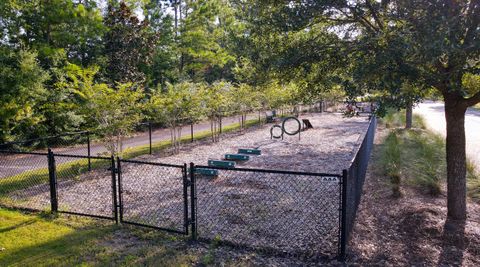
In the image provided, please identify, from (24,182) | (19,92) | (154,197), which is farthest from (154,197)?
(19,92)

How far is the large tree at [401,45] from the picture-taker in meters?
3.83

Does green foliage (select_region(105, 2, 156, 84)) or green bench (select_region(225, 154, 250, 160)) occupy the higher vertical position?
green foliage (select_region(105, 2, 156, 84))

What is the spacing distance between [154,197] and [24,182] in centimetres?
365

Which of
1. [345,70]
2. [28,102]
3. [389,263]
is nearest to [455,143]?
[345,70]

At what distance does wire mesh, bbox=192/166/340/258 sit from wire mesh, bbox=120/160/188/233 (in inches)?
16.5

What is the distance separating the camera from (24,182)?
8516mm

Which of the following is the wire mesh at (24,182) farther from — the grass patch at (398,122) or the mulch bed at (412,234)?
the grass patch at (398,122)

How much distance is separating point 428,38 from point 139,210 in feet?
17.0

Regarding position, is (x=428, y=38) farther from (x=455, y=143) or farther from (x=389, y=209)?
(x=389, y=209)

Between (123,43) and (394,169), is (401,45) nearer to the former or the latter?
(394,169)

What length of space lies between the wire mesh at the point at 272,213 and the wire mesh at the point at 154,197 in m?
0.42

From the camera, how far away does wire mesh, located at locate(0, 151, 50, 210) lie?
6.93 metres

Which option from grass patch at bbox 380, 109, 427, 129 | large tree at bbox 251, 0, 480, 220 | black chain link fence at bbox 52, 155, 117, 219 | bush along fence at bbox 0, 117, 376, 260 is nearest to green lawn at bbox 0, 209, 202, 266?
bush along fence at bbox 0, 117, 376, 260

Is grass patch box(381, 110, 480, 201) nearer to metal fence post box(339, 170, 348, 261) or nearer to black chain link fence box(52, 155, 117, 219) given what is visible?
metal fence post box(339, 170, 348, 261)
